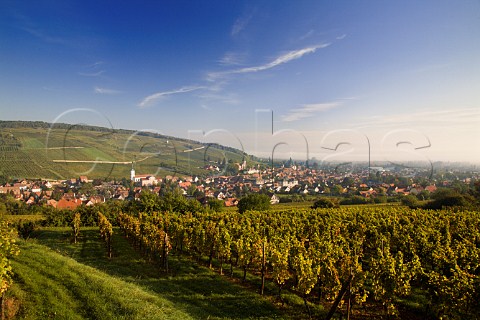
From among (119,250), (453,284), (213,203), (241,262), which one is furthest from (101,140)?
(453,284)

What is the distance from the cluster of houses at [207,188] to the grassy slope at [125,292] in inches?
2519

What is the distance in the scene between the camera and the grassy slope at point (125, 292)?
10.9 metres

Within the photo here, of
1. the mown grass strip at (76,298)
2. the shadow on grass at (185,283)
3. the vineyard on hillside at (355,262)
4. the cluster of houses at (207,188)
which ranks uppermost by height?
the mown grass strip at (76,298)

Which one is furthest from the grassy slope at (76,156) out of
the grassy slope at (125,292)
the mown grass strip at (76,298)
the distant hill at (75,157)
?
the mown grass strip at (76,298)

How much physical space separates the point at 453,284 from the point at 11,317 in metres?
17.5

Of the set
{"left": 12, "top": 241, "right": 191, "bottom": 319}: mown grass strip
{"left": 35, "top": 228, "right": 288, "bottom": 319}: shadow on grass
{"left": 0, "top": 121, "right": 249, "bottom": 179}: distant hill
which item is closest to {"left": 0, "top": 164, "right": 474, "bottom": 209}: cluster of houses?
{"left": 0, "top": 121, "right": 249, "bottom": 179}: distant hill

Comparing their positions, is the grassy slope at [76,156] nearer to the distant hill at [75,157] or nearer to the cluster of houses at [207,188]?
the distant hill at [75,157]

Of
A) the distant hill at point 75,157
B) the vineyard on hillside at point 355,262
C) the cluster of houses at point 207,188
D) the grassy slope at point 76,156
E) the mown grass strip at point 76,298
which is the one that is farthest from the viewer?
the distant hill at point 75,157

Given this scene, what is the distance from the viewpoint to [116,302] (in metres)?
11.3

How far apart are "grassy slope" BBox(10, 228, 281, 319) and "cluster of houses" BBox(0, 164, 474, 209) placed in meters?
64.0

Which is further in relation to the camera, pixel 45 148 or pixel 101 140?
pixel 101 140

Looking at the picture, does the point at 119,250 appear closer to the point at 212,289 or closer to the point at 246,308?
the point at 212,289

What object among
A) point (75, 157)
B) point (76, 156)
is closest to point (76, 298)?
point (75, 157)

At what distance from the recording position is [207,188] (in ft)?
417
